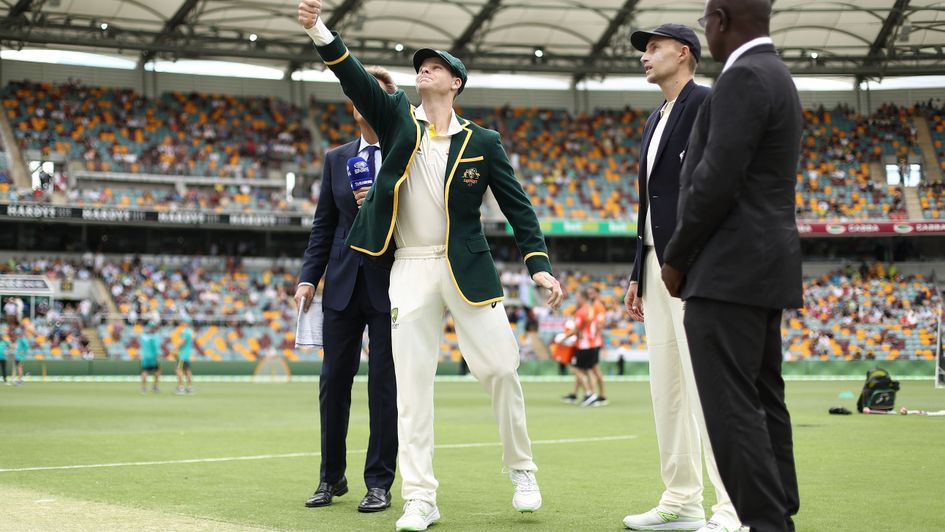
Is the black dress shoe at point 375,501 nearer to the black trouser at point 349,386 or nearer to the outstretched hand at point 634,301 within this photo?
the black trouser at point 349,386

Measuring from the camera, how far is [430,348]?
19.2 feet

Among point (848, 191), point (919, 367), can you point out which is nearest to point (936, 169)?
point (848, 191)

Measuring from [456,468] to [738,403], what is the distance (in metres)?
4.77

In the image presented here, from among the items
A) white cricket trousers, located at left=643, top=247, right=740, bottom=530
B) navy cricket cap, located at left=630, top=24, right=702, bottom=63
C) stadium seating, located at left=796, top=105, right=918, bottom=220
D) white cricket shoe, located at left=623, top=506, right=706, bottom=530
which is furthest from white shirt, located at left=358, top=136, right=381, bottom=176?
stadium seating, located at left=796, top=105, right=918, bottom=220

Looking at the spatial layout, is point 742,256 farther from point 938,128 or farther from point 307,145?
point 938,128

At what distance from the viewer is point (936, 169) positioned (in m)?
47.2

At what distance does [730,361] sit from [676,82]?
2217 mm

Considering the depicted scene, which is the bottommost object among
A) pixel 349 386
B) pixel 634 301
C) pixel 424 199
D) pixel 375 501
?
pixel 375 501

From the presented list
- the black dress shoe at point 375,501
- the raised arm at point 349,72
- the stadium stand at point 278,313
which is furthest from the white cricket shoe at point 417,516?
the stadium stand at point 278,313

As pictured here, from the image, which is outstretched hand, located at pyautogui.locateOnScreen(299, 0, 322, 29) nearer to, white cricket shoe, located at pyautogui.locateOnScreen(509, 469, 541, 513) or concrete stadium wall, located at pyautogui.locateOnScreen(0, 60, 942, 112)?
white cricket shoe, located at pyautogui.locateOnScreen(509, 469, 541, 513)

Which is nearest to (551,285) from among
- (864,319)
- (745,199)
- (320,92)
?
(745,199)

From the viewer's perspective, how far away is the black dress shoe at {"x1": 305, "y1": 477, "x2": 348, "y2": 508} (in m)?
6.29

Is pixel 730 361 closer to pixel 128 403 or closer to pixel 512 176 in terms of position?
pixel 512 176

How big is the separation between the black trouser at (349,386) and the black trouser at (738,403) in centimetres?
288
